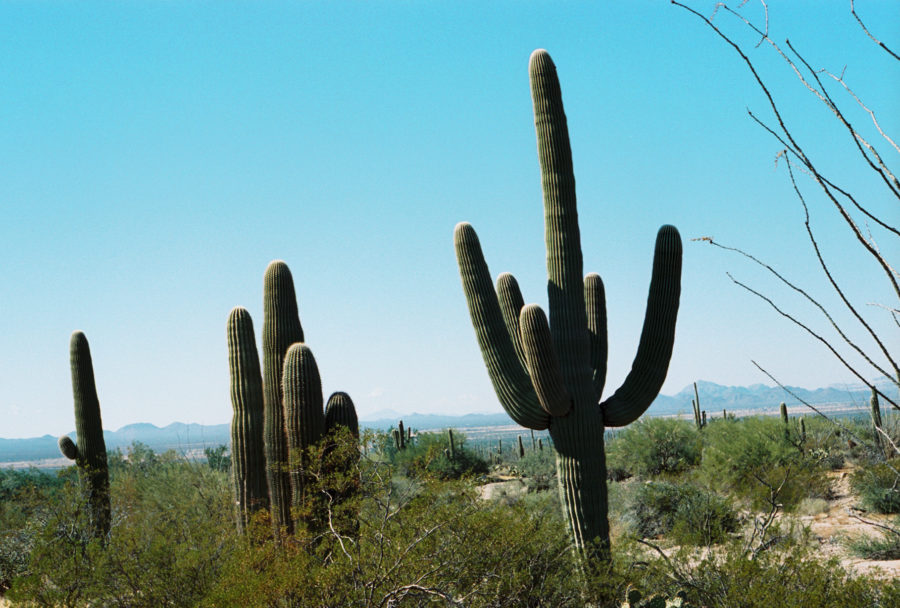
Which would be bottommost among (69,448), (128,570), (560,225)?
(128,570)

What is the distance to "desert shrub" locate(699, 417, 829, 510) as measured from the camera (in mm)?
16859

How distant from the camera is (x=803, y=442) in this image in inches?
845

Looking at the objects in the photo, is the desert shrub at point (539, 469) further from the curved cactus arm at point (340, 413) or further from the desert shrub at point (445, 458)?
the curved cactus arm at point (340, 413)

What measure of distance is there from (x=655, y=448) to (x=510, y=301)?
13516mm

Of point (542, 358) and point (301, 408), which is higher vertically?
point (542, 358)

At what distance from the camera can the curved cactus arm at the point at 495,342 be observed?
10.3m

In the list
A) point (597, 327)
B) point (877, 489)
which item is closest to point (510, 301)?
point (597, 327)

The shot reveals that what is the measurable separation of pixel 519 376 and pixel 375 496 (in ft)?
9.90

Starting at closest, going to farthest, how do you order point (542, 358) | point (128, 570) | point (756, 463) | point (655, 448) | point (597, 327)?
1. point (128, 570)
2. point (542, 358)
3. point (597, 327)
4. point (756, 463)
5. point (655, 448)

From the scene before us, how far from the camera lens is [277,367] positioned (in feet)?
36.9

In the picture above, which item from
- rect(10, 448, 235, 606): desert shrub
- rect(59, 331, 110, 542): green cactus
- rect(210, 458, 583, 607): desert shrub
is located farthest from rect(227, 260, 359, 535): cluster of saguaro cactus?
rect(59, 331, 110, 542): green cactus

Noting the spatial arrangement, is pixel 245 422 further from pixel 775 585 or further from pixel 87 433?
pixel 775 585

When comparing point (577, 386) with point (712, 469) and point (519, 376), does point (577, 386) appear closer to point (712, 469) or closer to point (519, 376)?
point (519, 376)

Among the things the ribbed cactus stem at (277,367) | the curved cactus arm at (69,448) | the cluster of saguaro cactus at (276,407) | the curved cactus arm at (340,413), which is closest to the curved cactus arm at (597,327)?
the curved cactus arm at (340,413)
